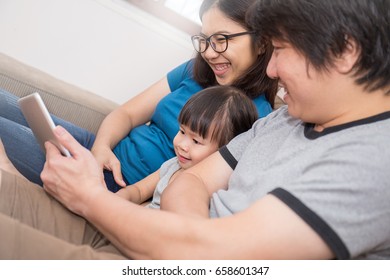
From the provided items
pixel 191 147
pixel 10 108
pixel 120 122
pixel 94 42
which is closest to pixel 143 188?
pixel 191 147

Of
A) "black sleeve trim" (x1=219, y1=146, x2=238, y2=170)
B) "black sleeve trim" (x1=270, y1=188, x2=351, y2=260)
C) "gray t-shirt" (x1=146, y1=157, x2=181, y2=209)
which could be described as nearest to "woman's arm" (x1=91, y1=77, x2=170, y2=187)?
"gray t-shirt" (x1=146, y1=157, x2=181, y2=209)

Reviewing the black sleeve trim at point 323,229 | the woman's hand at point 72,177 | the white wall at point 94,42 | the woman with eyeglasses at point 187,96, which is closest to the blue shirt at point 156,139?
the woman with eyeglasses at point 187,96

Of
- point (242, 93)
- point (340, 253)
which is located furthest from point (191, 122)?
point (340, 253)

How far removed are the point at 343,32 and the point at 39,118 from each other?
688 mm

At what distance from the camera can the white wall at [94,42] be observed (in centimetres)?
208

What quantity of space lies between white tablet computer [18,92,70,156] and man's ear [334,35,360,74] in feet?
2.02

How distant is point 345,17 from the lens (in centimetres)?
73

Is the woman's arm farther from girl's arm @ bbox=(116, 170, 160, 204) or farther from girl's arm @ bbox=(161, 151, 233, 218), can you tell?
girl's arm @ bbox=(161, 151, 233, 218)

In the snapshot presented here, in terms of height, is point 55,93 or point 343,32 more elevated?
point 343,32

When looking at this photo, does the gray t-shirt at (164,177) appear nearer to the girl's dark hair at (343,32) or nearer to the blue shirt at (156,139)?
the blue shirt at (156,139)

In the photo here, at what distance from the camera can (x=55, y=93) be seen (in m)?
1.43

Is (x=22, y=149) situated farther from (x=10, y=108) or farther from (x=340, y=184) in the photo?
(x=340, y=184)

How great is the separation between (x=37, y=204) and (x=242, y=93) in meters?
0.73
